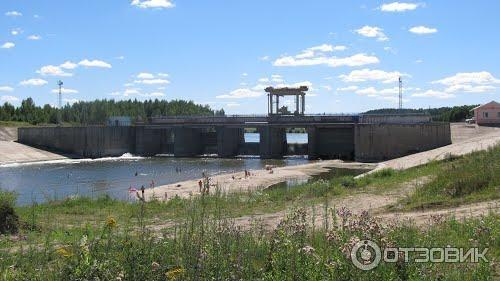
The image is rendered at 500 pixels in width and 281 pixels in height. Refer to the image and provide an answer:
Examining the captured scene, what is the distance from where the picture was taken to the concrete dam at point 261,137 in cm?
6531

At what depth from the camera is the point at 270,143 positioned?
3009 inches

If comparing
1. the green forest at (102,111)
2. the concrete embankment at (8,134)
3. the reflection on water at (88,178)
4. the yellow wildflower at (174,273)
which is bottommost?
the reflection on water at (88,178)

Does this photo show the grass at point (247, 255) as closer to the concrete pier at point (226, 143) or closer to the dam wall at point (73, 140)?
the concrete pier at point (226, 143)

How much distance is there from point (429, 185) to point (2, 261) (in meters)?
14.9

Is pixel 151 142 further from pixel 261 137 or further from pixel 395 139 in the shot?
pixel 395 139

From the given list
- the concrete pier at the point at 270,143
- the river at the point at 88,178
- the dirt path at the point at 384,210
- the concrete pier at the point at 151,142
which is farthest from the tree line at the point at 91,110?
the dirt path at the point at 384,210

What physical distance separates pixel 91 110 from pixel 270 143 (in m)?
78.4

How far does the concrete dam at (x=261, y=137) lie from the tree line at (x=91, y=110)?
2192cm

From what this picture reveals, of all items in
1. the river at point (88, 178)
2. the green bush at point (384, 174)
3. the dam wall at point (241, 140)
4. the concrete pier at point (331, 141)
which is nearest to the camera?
the green bush at point (384, 174)

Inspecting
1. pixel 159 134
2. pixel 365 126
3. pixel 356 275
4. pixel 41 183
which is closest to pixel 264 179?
pixel 41 183

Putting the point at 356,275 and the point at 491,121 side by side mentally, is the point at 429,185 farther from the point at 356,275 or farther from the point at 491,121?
the point at 491,121

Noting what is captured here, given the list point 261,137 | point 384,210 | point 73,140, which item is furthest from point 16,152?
point 384,210

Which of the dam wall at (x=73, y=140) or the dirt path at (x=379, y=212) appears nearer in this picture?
the dirt path at (x=379, y=212)

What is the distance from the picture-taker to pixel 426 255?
698 centimetres
